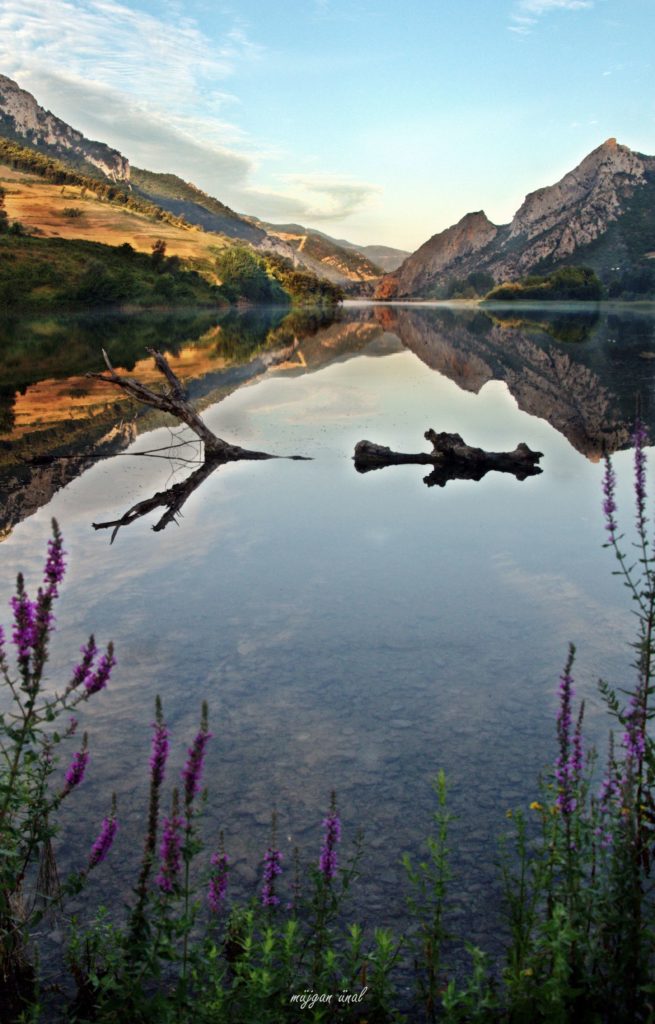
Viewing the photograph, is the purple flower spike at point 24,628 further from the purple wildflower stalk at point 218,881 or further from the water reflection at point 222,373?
the water reflection at point 222,373

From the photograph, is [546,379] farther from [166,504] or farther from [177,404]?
[166,504]

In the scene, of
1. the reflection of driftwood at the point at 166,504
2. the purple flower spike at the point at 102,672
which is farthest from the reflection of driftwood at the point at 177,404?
the purple flower spike at the point at 102,672

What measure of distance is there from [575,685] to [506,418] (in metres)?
28.1

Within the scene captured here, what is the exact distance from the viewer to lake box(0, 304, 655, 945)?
784 centimetres

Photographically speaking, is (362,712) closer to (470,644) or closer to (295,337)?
(470,644)

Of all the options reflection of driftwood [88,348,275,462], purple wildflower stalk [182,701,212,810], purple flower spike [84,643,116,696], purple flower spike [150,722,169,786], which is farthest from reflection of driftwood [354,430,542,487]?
purple flower spike [150,722,169,786]

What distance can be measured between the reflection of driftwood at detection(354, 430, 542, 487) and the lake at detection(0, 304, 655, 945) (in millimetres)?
662

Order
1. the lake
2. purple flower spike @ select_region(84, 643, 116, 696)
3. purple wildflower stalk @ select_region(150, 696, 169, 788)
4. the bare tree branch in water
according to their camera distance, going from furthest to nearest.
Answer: the bare tree branch in water, the lake, purple flower spike @ select_region(84, 643, 116, 696), purple wildflower stalk @ select_region(150, 696, 169, 788)

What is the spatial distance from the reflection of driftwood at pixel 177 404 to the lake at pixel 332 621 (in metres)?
1.04

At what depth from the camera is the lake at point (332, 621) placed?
7836 mm

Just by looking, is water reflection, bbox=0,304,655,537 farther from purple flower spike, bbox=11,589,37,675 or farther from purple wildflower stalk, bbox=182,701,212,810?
purple flower spike, bbox=11,589,37,675

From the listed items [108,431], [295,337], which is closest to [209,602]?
[108,431]

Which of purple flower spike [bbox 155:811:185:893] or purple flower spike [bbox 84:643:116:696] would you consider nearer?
purple flower spike [bbox 155:811:185:893]

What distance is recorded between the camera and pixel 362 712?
32.4ft
